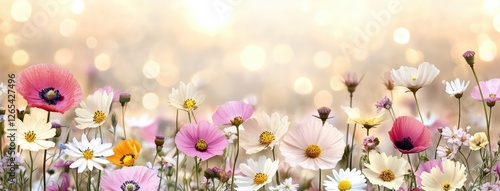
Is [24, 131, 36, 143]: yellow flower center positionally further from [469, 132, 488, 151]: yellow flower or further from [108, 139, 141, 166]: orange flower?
[469, 132, 488, 151]: yellow flower

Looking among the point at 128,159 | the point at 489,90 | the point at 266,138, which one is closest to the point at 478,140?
the point at 489,90

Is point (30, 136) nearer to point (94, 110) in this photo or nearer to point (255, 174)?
point (94, 110)

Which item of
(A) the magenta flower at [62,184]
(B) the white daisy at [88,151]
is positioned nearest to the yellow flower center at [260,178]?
(B) the white daisy at [88,151]

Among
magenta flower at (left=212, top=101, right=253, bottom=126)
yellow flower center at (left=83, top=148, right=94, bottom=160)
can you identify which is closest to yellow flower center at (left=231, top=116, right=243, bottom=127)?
magenta flower at (left=212, top=101, right=253, bottom=126)

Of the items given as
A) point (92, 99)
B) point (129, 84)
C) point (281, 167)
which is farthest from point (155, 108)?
point (92, 99)

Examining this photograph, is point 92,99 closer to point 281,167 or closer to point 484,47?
point 281,167

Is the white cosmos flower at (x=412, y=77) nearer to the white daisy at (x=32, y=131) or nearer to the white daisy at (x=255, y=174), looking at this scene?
the white daisy at (x=255, y=174)

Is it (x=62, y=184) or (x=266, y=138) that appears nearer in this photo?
(x=266, y=138)
